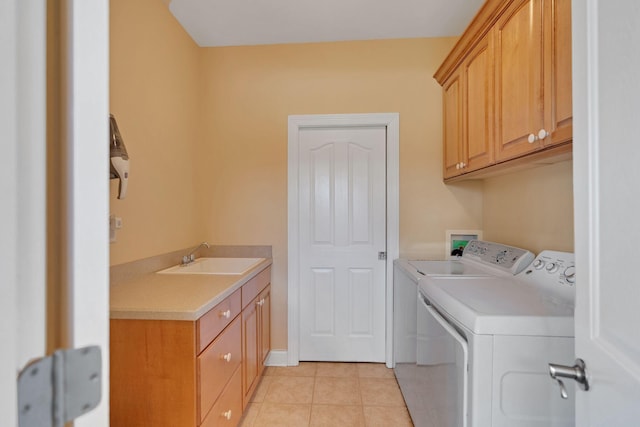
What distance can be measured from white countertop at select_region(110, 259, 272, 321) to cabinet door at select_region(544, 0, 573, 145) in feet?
5.06

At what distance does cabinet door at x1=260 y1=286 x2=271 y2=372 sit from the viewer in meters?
2.11

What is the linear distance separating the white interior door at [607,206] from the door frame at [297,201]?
1706 millimetres

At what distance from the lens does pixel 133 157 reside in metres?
1.69

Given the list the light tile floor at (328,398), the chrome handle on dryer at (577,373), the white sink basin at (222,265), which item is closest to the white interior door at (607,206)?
the chrome handle on dryer at (577,373)

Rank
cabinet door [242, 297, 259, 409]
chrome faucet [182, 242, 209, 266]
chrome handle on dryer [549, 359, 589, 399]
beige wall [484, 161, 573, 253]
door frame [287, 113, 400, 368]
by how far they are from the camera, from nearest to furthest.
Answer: chrome handle on dryer [549, 359, 589, 399] → beige wall [484, 161, 573, 253] → cabinet door [242, 297, 259, 409] → chrome faucet [182, 242, 209, 266] → door frame [287, 113, 400, 368]

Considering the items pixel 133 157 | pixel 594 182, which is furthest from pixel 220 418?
pixel 594 182

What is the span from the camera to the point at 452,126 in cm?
211

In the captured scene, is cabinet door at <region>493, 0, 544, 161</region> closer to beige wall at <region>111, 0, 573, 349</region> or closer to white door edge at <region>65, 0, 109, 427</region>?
beige wall at <region>111, 0, 573, 349</region>

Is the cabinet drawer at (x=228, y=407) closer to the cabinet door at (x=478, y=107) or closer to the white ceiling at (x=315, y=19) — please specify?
the cabinet door at (x=478, y=107)

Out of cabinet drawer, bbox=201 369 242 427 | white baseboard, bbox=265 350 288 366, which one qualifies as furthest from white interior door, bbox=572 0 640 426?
white baseboard, bbox=265 350 288 366

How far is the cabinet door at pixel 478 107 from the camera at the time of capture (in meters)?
1.58

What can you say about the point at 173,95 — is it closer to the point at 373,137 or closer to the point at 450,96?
the point at 373,137

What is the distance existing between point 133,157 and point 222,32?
→ 49.9 inches

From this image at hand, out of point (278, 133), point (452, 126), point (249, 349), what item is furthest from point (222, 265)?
point (452, 126)
